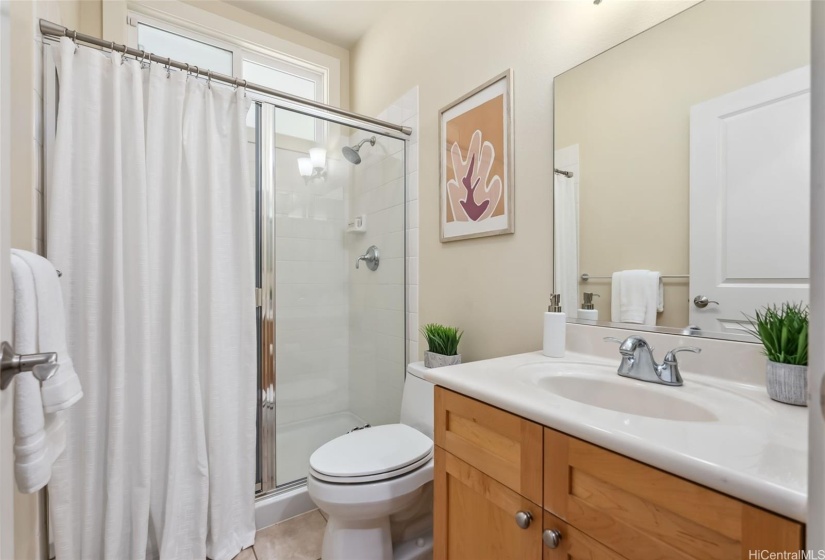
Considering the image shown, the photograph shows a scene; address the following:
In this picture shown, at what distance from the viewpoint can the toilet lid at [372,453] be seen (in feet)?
3.97

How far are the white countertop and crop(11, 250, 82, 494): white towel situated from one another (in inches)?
33.9

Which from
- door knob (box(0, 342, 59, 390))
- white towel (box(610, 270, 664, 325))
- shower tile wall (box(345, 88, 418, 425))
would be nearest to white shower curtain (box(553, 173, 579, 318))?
white towel (box(610, 270, 664, 325))

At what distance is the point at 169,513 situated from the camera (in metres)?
1.31

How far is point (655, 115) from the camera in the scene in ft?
3.43

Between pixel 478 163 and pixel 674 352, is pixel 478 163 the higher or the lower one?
the higher one

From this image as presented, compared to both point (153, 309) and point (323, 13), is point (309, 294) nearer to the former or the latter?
point (153, 309)

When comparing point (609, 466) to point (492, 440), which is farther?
point (492, 440)

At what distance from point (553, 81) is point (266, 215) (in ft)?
4.23

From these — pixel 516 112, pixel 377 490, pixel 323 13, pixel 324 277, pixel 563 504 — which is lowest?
pixel 377 490

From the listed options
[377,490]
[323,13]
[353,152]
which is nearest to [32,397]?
[377,490]

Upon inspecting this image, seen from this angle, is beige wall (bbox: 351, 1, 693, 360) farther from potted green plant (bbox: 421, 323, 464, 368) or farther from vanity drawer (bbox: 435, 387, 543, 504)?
vanity drawer (bbox: 435, 387, 543, 504)

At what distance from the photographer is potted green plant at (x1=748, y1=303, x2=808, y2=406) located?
728 mm

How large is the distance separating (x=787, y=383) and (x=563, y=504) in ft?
1.69

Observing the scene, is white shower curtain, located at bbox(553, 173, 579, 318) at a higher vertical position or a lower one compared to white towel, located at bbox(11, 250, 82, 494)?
higher
